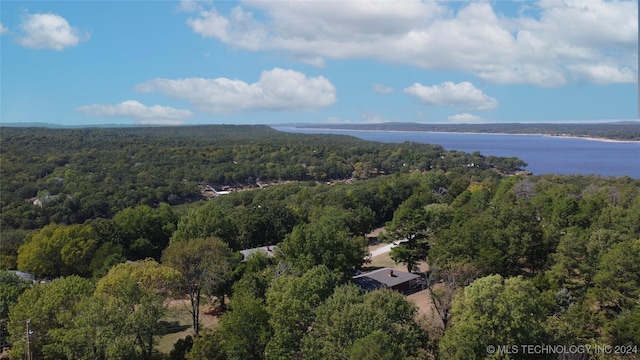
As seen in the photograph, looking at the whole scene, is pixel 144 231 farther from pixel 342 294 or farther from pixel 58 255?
pixel 342 294

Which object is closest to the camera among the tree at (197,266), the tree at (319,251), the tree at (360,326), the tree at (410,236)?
the tree at (360,326)

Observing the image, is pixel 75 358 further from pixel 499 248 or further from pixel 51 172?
pixel 51 172

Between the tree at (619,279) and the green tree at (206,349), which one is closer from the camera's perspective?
the green tree at (206,349)

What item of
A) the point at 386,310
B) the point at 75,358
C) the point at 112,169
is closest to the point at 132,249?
the point at 75,358

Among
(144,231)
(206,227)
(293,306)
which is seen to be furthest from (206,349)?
(144,231)

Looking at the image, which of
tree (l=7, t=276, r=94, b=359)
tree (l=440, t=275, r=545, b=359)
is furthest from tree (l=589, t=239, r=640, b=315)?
tree (l=7, t=276, r=94, b=359)

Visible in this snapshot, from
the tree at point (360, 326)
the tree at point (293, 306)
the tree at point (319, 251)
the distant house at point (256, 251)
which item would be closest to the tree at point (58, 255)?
the distant house at point (256, 251)

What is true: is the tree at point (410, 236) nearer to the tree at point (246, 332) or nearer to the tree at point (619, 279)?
the tree at point (619, 279)

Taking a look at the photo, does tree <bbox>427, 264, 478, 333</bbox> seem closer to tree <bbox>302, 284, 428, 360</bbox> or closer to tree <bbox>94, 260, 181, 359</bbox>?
tree <bbox>302, 284, 428, 360</bbox>
